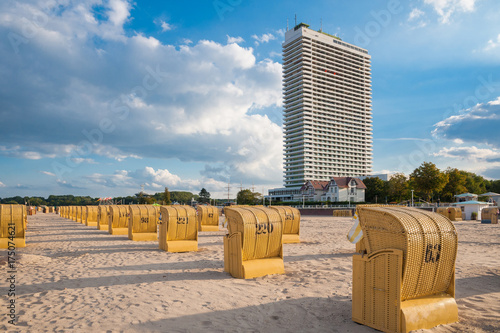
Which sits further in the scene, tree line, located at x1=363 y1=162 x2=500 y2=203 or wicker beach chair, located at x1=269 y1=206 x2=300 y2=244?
tree line, located at x1=363 y1=162 x2=500 y2=203

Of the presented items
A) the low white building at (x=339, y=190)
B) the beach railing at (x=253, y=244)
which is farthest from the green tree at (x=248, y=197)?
the beach railing at (x=253, y=244)

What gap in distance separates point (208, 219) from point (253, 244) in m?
15.5

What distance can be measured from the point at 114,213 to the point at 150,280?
13781mm

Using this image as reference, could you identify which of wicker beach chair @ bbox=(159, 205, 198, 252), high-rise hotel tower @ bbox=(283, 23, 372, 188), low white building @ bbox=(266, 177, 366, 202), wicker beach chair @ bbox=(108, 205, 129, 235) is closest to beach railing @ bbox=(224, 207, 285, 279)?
wicker beach chair @ bbox=(159, 205, 198, 252)

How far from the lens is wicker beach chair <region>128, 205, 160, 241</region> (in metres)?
17.0

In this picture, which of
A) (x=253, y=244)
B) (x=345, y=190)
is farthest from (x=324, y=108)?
(x=253, y=244)

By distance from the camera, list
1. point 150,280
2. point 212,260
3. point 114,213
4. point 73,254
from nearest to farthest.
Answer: point 150,280, point 212,260, point 73,254, point 114,213

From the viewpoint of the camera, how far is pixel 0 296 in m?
6.88

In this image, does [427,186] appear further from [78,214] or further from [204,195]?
[204,195]

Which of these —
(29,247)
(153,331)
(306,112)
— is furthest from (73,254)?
(306,112)

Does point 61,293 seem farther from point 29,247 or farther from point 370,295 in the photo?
point 29,247

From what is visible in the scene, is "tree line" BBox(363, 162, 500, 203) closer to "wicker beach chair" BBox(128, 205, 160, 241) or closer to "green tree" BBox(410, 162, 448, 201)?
"green tree" BBox(410, 162, 448, 201)

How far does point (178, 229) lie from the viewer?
13.2m

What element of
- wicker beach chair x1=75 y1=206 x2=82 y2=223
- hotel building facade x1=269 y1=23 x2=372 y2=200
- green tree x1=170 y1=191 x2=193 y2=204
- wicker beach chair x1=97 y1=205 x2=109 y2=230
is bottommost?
green tree x1=170 y1=191 x2=193 y2=204
